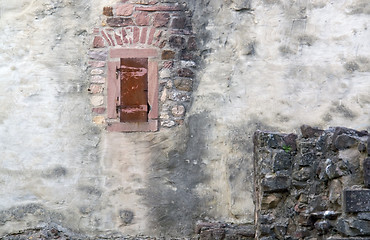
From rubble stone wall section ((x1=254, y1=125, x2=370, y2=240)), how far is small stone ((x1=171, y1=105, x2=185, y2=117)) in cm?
223

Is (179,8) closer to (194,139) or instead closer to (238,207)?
(194,139)

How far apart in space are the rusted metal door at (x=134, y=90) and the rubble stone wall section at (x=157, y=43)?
0.49 ft

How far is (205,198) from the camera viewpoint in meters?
6.46

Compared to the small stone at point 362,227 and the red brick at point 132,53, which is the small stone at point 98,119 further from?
the small stone at point 362,227

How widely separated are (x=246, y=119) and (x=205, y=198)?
0.88 metres

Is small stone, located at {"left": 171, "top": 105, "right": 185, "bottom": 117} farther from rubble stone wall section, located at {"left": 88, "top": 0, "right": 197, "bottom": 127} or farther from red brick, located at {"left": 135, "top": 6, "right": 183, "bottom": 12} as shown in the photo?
red brick, located at {"left": 135, "top": 6, "right": 183, "bottom": 12}

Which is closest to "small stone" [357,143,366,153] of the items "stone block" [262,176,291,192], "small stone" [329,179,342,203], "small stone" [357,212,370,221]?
"small stone" [329,179,342,203]

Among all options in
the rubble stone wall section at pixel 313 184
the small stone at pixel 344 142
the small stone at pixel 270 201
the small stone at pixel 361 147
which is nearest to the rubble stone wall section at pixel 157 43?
the rubble stone wall section at pixel 313 184

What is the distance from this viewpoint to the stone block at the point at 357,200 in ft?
11.5

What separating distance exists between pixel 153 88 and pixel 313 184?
296 cm

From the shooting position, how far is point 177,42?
664 centimetres

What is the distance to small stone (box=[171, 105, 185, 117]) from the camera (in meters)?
6.55

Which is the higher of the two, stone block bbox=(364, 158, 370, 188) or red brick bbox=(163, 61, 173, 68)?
red brick bbox=(163, 61, 173, 68)

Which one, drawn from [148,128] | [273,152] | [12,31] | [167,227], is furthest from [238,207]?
[12,31]
